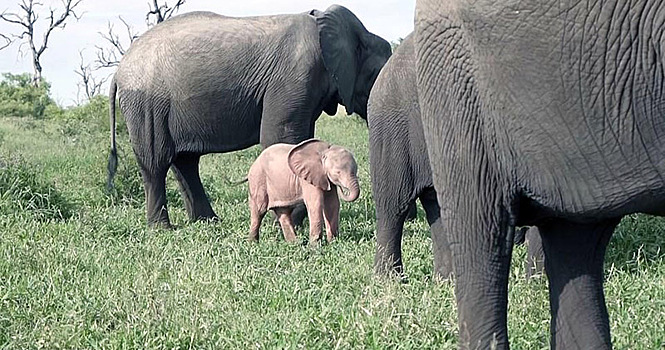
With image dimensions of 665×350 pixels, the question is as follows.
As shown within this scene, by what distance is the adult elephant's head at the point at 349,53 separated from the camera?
7449 mm

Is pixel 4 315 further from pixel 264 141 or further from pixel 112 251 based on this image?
pixel 264 141

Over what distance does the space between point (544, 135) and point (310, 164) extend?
4238mm

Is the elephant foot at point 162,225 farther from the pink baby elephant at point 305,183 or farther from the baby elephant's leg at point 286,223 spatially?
the baby elephant's leg at point 286,223

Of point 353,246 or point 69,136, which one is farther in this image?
point 69,136

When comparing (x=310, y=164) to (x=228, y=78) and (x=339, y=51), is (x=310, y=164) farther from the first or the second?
(x=228, y=78)

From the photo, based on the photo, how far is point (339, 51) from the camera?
7449 mm

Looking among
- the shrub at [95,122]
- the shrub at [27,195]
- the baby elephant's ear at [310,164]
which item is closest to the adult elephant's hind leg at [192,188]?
the shrub at [27,195]

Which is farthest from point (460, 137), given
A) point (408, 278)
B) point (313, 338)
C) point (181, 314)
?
point (408, 278)

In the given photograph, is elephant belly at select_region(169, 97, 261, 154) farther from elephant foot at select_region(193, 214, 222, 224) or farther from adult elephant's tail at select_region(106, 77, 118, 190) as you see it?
adult elephant's tail at select_region(106, 77, 118, 190)

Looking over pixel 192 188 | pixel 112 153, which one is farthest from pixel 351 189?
pixel 112 153

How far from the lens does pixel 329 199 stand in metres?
6.38

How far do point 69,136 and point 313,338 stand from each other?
1426 cm

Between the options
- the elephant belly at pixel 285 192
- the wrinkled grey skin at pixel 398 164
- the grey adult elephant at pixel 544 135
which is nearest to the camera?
the grey adult elephant at pixel 544 135

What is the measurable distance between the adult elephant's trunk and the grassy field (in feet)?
1.00
